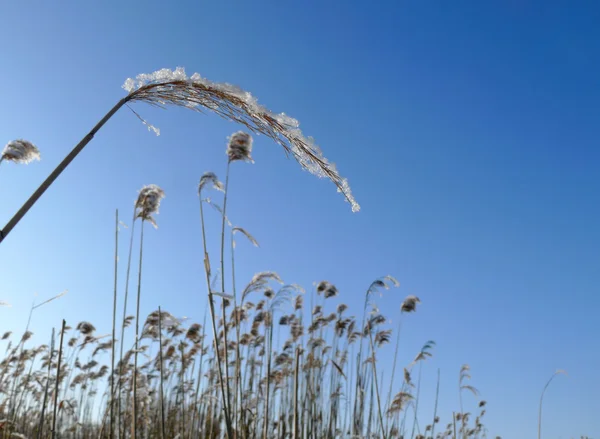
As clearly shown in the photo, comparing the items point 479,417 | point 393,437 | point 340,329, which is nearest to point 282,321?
point 340,329

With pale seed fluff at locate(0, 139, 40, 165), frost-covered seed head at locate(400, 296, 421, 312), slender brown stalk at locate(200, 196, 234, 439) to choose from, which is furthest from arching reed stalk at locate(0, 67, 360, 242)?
frost-covered seed head at locate(400, 296, 421, 312)

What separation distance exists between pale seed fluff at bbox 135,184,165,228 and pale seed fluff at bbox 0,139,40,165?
3.27ft

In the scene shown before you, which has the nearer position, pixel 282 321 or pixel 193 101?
pixel 193 101

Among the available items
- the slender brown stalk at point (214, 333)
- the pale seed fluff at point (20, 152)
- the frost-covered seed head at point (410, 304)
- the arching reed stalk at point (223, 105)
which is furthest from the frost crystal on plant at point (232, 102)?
the frost-covered seed head at point (410, 304)

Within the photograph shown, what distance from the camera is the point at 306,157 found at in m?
1.27

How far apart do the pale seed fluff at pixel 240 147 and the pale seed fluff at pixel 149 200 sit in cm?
76

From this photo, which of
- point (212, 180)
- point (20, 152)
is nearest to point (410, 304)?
point (212, 180)

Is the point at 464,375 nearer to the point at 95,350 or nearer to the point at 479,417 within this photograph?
the point at 479,417

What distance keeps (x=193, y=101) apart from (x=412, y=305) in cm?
608

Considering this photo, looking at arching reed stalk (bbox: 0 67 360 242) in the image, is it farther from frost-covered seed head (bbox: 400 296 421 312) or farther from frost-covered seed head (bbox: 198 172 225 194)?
frost-covered seed head (bbox: 400 296 421 312)

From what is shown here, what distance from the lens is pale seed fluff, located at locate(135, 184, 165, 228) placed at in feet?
13.0

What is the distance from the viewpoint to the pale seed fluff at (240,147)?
358cm

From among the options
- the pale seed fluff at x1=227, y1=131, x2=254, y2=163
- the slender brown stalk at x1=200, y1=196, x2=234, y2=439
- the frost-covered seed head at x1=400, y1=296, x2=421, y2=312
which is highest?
the pale seed fluff at x1=227, y1=131, x2=254, y2=163

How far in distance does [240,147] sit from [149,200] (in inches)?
37.4
